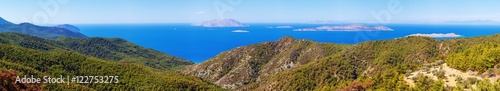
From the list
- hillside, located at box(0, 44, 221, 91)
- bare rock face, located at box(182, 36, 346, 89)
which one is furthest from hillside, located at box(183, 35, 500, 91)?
hillside, located at box(0, 44, 221, 91)

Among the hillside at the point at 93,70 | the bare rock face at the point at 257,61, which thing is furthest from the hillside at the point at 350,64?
the hillside at the point at 93,70

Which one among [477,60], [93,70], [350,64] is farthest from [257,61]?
[477,60]

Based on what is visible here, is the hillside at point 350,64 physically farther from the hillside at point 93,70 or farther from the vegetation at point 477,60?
the hillside at point 93,70

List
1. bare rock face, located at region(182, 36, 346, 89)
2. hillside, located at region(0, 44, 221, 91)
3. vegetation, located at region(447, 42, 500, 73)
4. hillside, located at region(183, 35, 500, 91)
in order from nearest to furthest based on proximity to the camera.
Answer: vegetation, located at region(447, 42, 500, 73) < hillside, located at region(183, 35, 500, 91) < hillside, located at region(0, 44, 221, 91) < bare rock face, located at region(182, 36, 346, 89)

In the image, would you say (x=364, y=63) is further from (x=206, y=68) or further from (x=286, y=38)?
(x=206, y=68)

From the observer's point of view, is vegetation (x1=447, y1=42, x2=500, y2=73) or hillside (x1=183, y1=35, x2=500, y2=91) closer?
vegetation (x1=447, y1=42, x2=500, y2=73)

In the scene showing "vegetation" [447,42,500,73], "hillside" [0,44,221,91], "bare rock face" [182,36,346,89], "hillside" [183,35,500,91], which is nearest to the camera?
"vegetation" [447,42,500,73]

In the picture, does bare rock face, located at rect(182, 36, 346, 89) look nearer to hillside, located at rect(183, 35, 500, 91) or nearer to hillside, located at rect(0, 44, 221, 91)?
hillside, located at rect(183, 35, 500, 91)

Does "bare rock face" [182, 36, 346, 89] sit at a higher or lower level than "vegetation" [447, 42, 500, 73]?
lower

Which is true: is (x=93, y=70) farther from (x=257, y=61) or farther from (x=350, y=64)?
(x=350, y=64)
